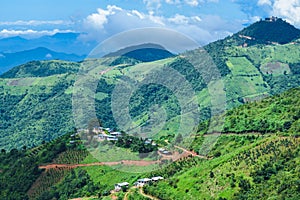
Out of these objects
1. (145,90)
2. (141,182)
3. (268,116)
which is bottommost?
(141,182)

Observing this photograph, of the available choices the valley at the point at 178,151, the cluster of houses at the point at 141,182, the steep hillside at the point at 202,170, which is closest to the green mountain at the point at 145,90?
the valley at the point at 178,151

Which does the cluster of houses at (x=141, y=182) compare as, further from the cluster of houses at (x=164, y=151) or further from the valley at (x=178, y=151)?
the cluster of houses at (x=164, y=151)

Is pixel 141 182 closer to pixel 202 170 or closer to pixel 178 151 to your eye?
pixel 202 170

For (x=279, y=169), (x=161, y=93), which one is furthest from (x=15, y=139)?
(x=279, y=169)

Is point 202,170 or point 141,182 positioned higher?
point 202,170

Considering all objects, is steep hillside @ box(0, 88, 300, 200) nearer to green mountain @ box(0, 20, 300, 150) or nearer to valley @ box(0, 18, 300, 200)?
valley @ box(0, 18, 300, 200)

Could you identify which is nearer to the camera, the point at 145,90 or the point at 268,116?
the point at 268,116

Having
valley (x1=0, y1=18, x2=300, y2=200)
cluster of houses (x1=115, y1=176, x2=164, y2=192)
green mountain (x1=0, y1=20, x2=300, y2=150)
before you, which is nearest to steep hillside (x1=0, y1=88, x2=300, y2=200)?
valley (x1=0, y1=18, x2=300, y2=200)

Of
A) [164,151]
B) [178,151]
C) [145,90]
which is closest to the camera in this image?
[164,151]

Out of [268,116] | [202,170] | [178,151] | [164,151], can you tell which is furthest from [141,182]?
[268,116]
